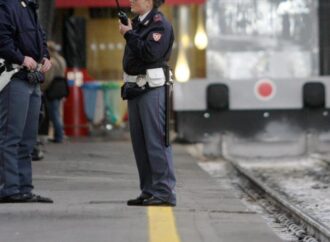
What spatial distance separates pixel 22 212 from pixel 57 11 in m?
12.5

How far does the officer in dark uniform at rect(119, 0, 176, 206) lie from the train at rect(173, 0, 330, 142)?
20.1ft

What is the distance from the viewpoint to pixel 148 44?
7.42m

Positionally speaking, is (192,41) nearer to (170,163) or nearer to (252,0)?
(252,0)

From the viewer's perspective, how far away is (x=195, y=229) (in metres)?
6.87

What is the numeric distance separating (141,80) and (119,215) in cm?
103

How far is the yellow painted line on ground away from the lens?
6473 millimetres

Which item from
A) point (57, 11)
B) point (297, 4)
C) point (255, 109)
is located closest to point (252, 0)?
point (297, 4)

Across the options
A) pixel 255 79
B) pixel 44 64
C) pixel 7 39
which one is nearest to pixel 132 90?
pixel 44 64

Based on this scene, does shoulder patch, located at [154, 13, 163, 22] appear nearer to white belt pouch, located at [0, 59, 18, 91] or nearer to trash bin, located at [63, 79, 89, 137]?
white belt pouch, located at [0, 59, 18, 91]

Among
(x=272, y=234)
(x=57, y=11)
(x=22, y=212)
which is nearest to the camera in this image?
(x=272, y=234)

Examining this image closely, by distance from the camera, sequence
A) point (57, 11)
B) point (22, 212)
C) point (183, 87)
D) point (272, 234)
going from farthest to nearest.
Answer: point (57, 11), point (183, 87), point (22, 212), point (272, 234)

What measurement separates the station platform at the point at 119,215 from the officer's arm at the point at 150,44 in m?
1.16

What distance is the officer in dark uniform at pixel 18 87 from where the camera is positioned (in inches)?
297

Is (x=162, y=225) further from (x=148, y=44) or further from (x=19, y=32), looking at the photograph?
(x=19, y=32)
